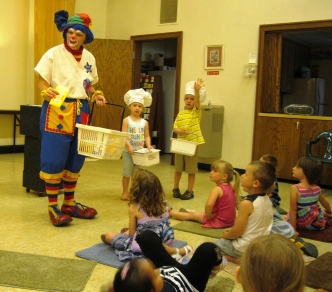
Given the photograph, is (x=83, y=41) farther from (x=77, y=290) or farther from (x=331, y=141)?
(x=331, y=141)

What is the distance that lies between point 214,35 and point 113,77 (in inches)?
74.8

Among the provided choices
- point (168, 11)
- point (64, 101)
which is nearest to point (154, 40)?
point (168, 11)

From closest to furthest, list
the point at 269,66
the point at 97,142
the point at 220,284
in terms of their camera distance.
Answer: the point at 220,284 < the point at 97,142 < the point at 269,66

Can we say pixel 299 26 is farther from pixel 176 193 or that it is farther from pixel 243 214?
pixel 243 214

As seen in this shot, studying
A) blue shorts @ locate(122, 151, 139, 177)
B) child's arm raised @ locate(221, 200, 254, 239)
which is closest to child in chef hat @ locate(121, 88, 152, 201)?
blue shorts @ locate(122, 151, 139, 177)

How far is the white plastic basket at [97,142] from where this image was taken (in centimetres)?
291

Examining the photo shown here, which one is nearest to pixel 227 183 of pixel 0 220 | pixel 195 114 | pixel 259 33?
pixel 195 114

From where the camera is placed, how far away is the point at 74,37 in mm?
3039

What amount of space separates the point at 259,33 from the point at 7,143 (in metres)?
4.34

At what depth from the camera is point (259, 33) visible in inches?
225

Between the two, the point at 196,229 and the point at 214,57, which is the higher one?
the point at 214,57

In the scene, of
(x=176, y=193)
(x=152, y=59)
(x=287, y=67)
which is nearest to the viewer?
(x=176, y=193)

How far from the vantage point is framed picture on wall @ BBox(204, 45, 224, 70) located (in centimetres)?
607

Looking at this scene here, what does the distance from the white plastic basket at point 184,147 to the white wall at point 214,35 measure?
2.01m
